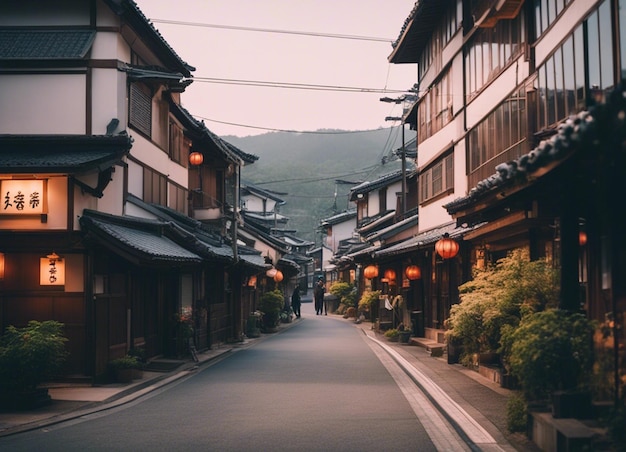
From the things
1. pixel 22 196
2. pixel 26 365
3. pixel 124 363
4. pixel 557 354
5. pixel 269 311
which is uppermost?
pixel 22 196

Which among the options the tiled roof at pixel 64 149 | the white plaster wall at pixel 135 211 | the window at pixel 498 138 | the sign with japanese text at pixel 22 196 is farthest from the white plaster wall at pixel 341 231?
the sign with japanese text at pixel 22 196

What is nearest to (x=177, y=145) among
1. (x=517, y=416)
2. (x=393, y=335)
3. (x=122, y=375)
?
(x=393, y=335)

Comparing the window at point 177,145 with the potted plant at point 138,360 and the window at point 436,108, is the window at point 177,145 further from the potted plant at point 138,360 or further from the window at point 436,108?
the window at point 436,108

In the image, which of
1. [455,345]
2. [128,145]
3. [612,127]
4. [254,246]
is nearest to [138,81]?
[128,145]

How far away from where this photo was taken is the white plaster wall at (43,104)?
65.6 feet

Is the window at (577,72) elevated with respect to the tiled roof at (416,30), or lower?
lower

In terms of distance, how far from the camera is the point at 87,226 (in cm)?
1781

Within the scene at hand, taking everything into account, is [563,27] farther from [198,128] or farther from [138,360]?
[198,128]

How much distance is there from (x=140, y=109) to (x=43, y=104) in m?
3.84

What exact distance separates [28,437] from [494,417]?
7.87 m

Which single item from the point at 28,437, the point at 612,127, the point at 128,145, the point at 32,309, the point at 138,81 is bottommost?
the point at 28,437

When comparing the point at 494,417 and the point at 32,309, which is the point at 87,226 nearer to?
the point at 32,309

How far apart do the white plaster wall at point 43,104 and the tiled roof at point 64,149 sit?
745mm

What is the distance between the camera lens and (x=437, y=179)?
29.5 m
